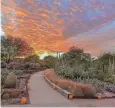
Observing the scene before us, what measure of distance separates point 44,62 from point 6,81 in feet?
155

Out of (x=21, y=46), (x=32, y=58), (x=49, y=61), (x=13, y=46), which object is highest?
(x=21, y=46)

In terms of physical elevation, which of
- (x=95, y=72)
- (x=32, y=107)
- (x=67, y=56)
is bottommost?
(x=32, y=107)

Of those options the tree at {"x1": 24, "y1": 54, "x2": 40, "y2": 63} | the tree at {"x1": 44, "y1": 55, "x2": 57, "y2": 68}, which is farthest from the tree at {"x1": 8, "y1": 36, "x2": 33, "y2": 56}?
the tree at {"x1": 44, "y1": 55, "x2": 57, "y2": 68}

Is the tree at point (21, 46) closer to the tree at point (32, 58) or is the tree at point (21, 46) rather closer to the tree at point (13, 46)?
the tree at point (13, 46)

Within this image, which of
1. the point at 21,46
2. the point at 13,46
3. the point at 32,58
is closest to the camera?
the point at 13,46

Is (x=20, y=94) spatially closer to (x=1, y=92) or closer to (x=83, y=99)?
(x=1, y=92)

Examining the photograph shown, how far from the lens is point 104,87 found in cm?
1727

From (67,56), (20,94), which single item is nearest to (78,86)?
(20,94)

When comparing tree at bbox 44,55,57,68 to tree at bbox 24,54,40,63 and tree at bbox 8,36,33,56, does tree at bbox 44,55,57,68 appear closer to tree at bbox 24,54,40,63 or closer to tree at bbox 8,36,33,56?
tree at bbox 24,54,40,63

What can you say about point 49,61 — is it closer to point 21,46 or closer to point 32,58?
point 32,58

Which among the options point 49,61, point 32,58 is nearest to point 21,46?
point 32,58

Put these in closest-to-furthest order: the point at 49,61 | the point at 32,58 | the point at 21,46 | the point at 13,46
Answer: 1. the point at 13,46
2. the point at 32,58
3. the point at 49,61
4. the point at 21,46

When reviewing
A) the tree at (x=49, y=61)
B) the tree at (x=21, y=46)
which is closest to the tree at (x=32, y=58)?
the tree at (x=21, y=46)

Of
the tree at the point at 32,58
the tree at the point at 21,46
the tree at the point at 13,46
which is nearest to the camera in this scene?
the tree at the point at 13,46
